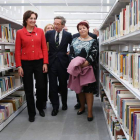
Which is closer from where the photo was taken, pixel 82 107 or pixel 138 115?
pixel 138 115

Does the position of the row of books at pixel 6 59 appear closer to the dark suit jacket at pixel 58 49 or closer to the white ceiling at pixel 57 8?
the dark suit jacket at pixel 58 49

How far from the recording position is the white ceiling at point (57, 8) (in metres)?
7.83

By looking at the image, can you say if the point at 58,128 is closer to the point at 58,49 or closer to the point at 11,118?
the point at 11,118

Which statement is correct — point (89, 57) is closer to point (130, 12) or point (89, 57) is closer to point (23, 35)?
point (23, 35)

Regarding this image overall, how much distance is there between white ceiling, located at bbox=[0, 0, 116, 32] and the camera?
783cm

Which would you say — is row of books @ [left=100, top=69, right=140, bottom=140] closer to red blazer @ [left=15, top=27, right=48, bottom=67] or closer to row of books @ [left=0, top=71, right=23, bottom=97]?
red blazer @ [left=15, top=27, right=48, bottom=67]

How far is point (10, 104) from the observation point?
9.22 feet

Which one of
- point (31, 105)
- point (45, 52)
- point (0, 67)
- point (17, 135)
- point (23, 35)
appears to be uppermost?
point (23, 35)

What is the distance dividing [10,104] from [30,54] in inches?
33.1

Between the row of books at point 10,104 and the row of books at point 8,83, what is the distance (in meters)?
0.20

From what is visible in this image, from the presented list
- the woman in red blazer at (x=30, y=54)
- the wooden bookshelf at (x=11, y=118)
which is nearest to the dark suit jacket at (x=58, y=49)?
the woman in red blazer at (x=30, y=54)

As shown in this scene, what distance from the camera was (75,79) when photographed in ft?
8.84

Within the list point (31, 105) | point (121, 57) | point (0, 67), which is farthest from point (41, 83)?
point (121, 57)

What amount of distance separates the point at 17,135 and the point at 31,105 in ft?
1.82
